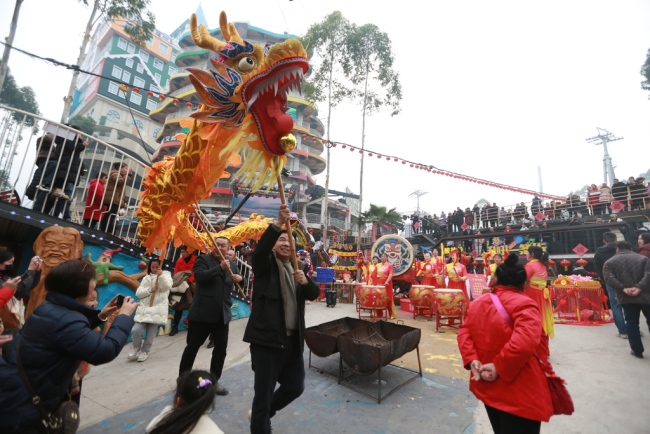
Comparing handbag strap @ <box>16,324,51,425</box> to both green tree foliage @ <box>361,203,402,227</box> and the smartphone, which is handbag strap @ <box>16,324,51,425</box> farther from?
green tree foliage @ <box>361,203,402,227</box>

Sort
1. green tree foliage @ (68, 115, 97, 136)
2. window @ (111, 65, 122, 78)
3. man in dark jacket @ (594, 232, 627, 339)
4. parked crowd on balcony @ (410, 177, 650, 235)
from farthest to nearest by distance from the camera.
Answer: window @ (111, 65, 122, 78) < green tree foliage @ (68, 115, 97, 136) < parked crowd on balcony @ (410, 177, 650, 235) < man in dark jacket @ (594, 232, 627, 339)

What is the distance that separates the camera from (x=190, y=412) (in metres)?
1.20

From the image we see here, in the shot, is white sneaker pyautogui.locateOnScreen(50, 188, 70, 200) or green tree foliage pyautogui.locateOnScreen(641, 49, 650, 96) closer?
white sneaker pyautogui.locateOnScreen(50, 188, 70, 200)

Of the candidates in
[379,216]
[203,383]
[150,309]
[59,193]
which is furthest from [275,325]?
[379,216]

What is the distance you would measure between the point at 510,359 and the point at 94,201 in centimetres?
537

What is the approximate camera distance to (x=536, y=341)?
5.29ft

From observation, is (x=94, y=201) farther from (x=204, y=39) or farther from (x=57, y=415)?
(x=57, y=415)

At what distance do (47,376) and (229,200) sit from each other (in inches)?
984

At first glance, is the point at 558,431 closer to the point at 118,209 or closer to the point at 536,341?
the point at 536,341

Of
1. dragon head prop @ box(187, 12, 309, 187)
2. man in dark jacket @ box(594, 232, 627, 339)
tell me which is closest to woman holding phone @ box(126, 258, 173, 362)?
dragon head prop @ box(187, 12, 309, 187)

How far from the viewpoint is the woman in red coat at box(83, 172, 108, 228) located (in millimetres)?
4449

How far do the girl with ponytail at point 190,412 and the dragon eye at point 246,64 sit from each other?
6.52ft

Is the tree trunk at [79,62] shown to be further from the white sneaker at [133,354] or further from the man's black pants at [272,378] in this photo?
the man's black pants at [272,378]

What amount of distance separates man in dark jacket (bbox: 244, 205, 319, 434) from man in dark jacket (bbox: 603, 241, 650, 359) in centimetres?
432
